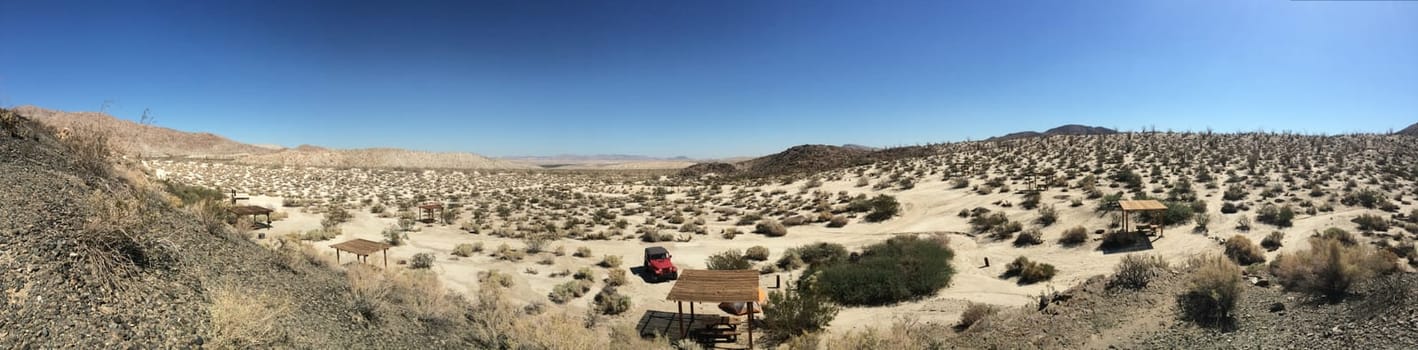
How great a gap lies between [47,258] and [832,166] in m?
50.9

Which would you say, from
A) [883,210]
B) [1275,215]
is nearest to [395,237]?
[883,210]

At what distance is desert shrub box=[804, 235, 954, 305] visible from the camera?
44.7ft

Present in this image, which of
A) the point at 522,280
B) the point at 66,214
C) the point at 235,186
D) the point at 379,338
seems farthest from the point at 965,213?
the point at 235,186

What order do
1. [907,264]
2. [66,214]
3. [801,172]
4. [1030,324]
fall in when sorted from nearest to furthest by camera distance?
[66,214] < [1030,324] < [907,264] < [801,172]

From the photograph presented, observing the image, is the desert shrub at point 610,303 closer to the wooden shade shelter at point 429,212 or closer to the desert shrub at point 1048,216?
the desert shrub at point 1048,216

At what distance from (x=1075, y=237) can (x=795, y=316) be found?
1247 cm

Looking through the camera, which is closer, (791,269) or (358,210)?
(791,269)

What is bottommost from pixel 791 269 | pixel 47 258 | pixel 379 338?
pixel 791 269

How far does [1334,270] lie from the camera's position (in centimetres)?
866

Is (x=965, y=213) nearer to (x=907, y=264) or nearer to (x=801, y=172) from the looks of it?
(x=907, y=264)

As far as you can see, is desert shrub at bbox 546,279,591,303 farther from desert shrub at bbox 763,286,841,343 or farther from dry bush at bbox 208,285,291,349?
dry bush at bbox 208,285,291,349

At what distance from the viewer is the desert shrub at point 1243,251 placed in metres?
14.5

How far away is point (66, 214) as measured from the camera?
6168mm

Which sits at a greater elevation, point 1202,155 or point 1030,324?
point 1202,155
